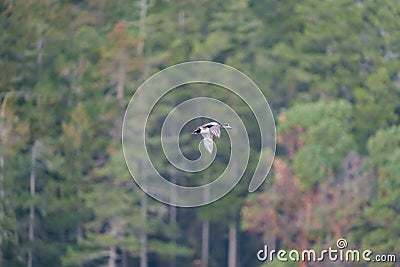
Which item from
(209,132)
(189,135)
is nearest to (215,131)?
(209,132)

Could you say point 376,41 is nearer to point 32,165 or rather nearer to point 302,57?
point 302,57

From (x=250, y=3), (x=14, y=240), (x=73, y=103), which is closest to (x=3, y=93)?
(x=73, y=103)

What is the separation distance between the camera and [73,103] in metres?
47.6

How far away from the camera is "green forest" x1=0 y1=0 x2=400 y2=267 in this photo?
141 ft

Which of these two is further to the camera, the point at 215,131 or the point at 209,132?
the point at 209,132

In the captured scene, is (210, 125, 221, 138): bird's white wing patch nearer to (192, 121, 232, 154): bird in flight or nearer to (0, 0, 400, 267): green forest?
(192, 121, 232, 154): bird in flight

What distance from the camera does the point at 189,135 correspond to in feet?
151

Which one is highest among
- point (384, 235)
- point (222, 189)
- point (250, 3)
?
point (250, 3)

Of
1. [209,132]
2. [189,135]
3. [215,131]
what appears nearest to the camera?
[215,131]

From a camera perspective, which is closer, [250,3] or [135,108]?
[135,108]

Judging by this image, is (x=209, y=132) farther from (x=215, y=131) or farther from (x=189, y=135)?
(x=189, y=135)

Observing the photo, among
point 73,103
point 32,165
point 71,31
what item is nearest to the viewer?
point 32,165

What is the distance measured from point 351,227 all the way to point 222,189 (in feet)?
18.2

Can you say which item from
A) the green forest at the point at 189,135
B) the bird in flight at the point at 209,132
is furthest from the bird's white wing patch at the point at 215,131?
the green forest at the point at 189,135
